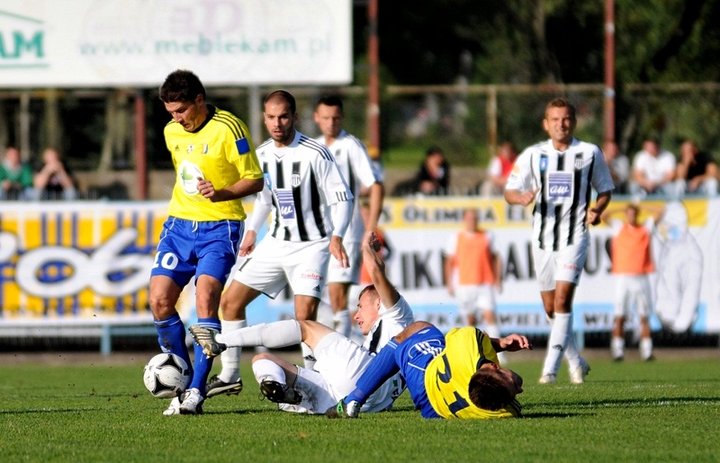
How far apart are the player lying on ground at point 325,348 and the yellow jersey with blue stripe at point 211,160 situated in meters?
0.97

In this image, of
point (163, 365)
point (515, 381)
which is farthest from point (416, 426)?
point (163, 365)

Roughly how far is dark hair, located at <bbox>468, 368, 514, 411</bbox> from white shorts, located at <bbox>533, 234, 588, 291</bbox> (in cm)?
473

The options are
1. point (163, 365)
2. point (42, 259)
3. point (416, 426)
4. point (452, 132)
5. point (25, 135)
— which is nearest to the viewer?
point (416, 426)

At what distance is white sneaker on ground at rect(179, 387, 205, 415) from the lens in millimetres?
A: 10625

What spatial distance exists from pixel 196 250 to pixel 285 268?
1639 millimetres

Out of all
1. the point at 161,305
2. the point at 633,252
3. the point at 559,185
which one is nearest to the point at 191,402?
the point at 161,305

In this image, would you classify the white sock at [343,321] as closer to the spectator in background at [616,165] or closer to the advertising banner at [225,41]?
the advertising banner at [225,41]

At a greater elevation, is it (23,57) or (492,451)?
(23,57)

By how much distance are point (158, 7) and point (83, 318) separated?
470 cm

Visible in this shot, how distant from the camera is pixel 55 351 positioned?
20.6 m

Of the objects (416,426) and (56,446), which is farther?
(416,426)

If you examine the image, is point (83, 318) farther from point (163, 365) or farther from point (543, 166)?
point (163, 365)

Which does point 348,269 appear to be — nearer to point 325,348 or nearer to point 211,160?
point 211,160

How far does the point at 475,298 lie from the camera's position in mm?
20141
